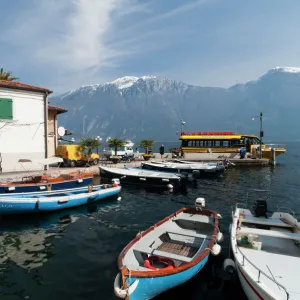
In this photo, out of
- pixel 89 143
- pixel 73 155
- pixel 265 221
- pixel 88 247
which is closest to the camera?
pixel 265 221

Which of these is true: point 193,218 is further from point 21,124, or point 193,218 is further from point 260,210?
point 21,124

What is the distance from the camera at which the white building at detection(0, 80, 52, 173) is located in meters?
25.4

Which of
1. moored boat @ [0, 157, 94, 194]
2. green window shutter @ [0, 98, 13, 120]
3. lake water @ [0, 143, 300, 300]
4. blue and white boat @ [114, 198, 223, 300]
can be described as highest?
green window shutter @ [0, 98, 13, 120]

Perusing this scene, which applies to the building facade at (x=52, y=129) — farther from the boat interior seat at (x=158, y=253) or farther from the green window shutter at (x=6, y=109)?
the boat interior seat at (x=158, y=253)

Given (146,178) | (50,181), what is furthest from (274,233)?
(146,178)

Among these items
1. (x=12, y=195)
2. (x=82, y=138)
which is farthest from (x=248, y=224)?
(x=82, y=138)

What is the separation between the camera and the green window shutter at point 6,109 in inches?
991

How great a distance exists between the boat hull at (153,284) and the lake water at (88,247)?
778mm

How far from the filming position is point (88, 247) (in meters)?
12.3

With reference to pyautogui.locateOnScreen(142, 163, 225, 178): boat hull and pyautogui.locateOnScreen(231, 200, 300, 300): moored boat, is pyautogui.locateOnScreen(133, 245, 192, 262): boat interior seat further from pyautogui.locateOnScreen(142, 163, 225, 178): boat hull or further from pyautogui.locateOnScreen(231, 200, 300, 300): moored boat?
pyautogui.locateOnScreen(142, 163, 225, 178): boat hull

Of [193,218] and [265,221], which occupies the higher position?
[265,221]

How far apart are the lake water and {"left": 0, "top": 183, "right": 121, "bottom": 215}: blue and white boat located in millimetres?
533

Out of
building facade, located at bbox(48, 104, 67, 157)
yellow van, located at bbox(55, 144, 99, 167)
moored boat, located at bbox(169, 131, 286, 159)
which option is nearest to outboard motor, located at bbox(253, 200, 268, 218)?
yellow van, located at bbox(55, 144, 99, 167)

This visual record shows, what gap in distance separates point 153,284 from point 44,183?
14583mm
